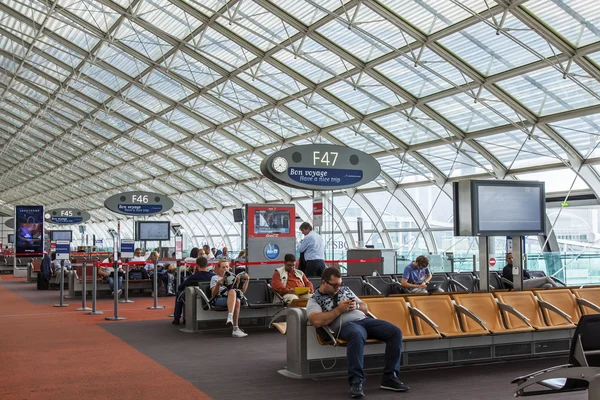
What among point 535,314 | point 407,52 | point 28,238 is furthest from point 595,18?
point 28,238

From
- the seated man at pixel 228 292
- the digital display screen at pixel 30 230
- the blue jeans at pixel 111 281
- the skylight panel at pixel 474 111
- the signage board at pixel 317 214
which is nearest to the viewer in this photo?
the seated man at pixel 228 292

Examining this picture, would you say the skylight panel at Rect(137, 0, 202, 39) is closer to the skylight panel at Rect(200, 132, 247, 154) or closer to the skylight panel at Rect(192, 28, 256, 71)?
the skylight panel at Rect(192, 28, 256, 71)

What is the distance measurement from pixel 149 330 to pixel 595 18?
11.7m

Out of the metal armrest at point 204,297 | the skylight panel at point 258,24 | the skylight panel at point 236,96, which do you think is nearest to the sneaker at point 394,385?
the metal armrest at point 204,297

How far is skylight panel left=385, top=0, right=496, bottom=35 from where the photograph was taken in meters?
16.2

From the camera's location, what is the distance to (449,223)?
28.5 meters

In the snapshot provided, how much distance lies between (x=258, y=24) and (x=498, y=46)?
676 cm

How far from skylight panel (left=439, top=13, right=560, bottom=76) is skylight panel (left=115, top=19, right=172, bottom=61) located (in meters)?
9.61

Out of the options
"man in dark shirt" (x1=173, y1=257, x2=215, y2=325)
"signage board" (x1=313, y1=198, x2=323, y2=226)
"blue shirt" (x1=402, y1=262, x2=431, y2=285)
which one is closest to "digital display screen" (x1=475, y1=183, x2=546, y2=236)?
"blue shirt" (x1=402, y1=262, x2=431, y2=285)

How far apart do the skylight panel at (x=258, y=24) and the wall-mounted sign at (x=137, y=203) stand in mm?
7708

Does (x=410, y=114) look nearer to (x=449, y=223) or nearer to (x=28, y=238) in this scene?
(x=449, y=223)

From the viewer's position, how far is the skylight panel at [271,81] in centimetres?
2261

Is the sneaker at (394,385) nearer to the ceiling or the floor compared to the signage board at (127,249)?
nearer to the floor

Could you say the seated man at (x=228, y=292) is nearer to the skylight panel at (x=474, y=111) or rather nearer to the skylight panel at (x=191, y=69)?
the skylight panel at (x=474, y=111)
